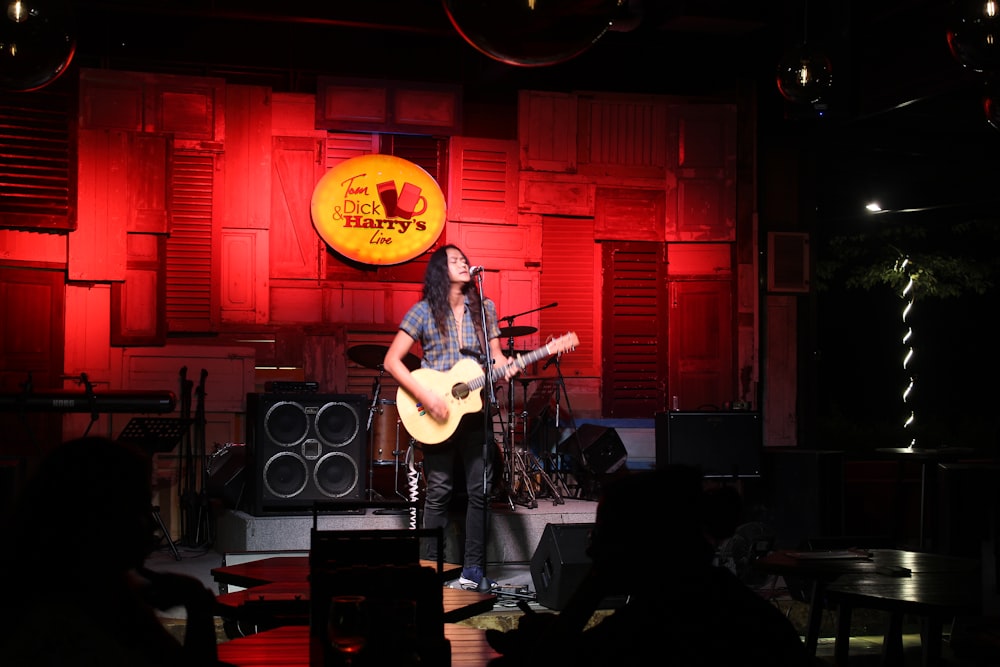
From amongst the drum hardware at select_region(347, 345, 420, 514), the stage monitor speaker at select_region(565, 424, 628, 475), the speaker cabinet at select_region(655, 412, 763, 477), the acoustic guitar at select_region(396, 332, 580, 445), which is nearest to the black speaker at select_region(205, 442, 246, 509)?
the drum hardware at select_region(347, 345, 420, 514)

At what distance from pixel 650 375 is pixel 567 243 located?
1369 mm

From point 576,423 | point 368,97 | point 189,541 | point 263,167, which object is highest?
point 368,97

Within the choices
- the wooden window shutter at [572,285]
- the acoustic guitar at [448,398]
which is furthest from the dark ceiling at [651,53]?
the acoustic guitar at [448,398]

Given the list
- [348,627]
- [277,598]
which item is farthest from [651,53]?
[348,627]

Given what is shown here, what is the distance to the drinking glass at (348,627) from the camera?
181cm

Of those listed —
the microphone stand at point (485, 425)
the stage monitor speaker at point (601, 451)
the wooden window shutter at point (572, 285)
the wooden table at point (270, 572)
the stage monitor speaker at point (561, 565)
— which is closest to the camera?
the wooden table at point (270, 572)

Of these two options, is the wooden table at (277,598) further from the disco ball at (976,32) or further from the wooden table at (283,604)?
the disco ball at (976,32)

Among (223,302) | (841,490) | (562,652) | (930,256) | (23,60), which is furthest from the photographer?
(930,256)

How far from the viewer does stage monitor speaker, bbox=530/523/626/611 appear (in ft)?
16.7

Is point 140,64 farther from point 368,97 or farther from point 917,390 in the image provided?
point 917,390

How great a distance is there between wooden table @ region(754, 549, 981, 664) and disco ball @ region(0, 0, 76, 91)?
10.9ft

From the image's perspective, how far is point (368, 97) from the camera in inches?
328

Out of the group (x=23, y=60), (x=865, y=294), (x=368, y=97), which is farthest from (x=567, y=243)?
(x=865, y=294)

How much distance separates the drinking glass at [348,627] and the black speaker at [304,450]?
4682 mm
